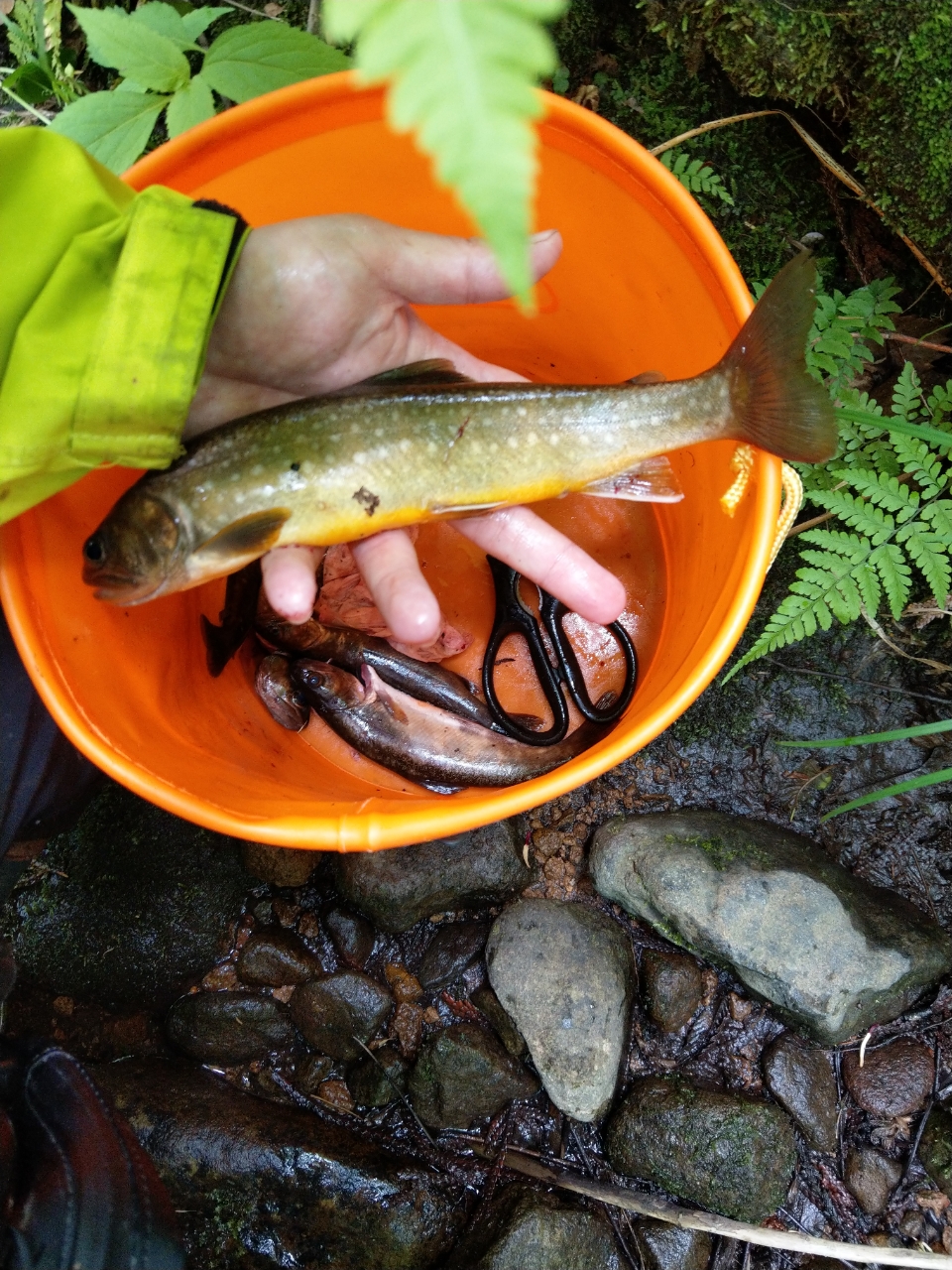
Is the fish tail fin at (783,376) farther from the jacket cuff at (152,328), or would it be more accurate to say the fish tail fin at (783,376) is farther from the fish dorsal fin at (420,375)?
the jacket cuff at (152,328)

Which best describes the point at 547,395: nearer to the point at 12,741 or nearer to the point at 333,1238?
the point at 12,741

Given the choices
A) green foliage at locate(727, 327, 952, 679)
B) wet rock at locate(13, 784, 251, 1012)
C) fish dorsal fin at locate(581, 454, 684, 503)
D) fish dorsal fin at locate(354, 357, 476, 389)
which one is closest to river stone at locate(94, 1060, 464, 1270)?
wet rock at locate(13, 784, 251, 1012)

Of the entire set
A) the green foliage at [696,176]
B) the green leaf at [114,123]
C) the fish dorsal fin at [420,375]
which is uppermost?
the green leaf at [114,123]

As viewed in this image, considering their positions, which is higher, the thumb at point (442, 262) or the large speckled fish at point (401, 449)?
the thumb at point (442, 262)

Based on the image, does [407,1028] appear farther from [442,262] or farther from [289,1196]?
[442,262]

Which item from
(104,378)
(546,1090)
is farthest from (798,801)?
(104,378)

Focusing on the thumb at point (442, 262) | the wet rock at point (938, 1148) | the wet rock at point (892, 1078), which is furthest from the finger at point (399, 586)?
the wet rock at point (938, 1148)

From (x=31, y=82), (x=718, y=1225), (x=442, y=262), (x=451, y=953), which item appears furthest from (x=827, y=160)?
(x=718, y=1225)
